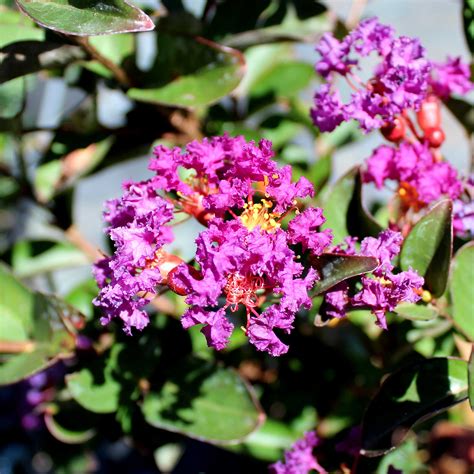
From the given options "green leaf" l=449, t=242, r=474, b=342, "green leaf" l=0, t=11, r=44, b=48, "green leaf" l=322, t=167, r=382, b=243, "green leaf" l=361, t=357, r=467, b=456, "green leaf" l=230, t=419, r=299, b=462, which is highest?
"green leaf" l=0, t=11, r=44, b=48

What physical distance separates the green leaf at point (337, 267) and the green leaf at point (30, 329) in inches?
16.6

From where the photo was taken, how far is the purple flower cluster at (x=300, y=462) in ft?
2.93

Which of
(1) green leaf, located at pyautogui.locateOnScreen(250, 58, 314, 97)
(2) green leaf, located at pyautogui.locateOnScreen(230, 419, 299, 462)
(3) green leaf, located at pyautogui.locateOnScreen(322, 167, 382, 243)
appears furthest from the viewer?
(1) green leaf, located at pyautogui.locateOnScreen(250, 58, 314, 97)

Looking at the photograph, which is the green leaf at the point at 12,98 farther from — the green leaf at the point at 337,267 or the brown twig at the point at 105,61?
the green leaf at the point at 337,267

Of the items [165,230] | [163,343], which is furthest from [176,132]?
[165,230]

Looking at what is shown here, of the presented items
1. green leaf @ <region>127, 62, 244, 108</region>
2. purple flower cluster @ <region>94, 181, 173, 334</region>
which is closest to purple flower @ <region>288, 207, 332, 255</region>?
purple flower cluster @ <region>94, 181, 173, 334</region>

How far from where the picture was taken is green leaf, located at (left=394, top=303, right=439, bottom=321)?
2.51ft

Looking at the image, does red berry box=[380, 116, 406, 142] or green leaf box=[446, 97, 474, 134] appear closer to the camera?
red berry box=[380, 116, 406, 142]

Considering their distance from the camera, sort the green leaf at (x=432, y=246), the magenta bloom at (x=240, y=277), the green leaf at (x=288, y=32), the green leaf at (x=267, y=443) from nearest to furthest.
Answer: the magenta bloom at (x=240, y=277)
the green leaf at (x=432, y=246)
the green leaf at (x=288, y=32)
the green leaf at (x=267, y=443)

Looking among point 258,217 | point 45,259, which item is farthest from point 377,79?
point 45,259

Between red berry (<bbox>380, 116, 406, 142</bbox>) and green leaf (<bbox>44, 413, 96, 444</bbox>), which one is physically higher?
red berry (<bbox>380, 116, 406, 142</bbox>)

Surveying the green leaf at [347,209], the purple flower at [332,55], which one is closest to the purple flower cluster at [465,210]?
the green leaf at [347,209]

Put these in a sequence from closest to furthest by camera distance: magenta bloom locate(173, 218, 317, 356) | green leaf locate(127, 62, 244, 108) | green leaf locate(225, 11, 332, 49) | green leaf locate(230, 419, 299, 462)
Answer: magenta bloom locate(173, 218, 317, 356), green leaf locate(127, 62, 244, 108), green leaf locate(225, 11, 332, 49), green leaf locate(230, 419, 299, 462)

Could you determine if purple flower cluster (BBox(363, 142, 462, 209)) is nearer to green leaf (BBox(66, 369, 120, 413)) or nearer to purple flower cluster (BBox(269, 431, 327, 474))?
purple flower cluster (BBox(269, 431, 327, 474))
